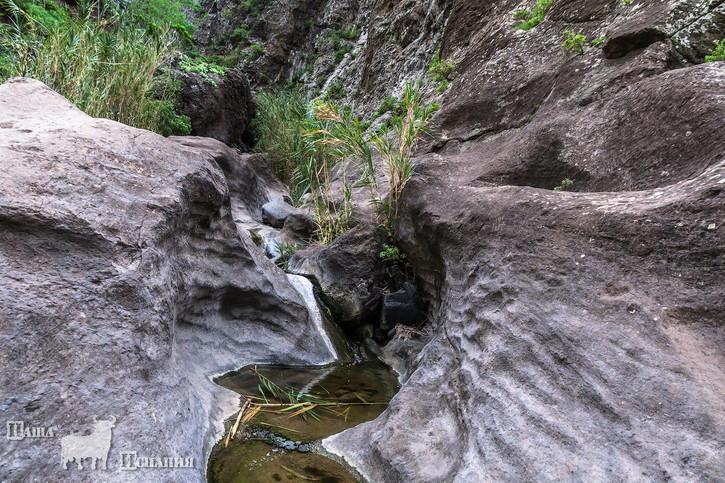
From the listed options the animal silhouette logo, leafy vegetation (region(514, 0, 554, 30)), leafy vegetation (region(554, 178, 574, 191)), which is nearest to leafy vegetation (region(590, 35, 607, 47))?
leafy vegetation (region(514, 0, 554, 30))

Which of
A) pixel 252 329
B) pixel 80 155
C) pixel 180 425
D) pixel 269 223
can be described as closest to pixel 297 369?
pixel 252 329

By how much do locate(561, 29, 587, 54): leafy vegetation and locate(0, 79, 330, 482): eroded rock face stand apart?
4.08 meters

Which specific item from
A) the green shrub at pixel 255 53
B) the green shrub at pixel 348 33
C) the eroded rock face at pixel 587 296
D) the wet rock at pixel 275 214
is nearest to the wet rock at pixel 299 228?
the wet rock at pixel 275 214

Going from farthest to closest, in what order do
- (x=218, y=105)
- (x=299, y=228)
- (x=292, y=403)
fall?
(x=218, y=105), (x=299, y=228), (x=292, y=403)

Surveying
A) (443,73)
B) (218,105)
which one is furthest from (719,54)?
(218,105)

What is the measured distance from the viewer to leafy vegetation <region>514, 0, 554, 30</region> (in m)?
5.48

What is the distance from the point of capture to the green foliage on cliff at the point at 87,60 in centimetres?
395

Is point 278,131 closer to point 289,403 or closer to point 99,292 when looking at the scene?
point 289,403

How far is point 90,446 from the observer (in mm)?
1521

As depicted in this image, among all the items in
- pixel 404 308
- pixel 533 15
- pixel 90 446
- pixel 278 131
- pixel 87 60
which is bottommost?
pixel 90 446

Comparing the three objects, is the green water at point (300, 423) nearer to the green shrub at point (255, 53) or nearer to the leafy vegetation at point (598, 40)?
the leafy vegetation at point (598, 40)

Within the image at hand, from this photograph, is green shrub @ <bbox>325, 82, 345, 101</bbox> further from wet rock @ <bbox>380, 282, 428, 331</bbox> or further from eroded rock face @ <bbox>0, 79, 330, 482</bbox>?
eroded rock face @ <bbox>0, 79, 330, 482</bbox>

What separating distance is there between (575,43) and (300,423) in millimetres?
4647

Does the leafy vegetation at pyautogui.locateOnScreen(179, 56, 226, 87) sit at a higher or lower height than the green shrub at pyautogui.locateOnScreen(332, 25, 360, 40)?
lower
